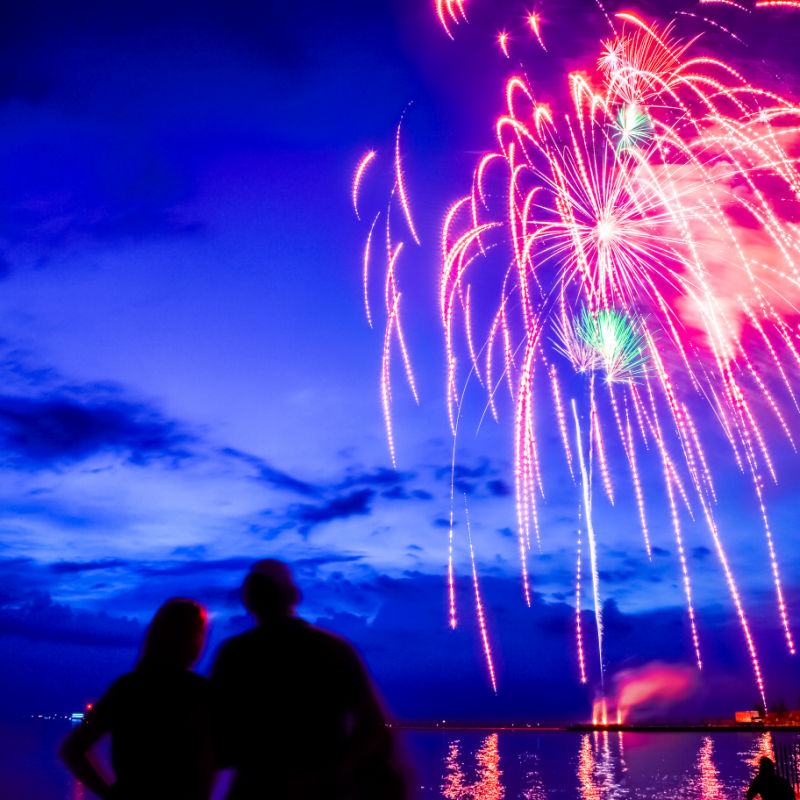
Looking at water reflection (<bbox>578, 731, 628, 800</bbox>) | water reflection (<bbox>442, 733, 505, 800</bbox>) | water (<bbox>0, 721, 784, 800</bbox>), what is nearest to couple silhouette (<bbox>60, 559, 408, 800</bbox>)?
water (<bbox>0, 721, 784, 800</bbox>)

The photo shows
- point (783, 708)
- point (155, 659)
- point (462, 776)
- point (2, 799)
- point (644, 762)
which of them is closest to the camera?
point (155, 659)

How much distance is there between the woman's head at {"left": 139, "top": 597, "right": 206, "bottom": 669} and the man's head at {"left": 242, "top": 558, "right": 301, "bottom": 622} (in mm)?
282

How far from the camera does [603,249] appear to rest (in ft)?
50.5

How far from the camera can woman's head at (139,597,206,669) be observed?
3.00 meters

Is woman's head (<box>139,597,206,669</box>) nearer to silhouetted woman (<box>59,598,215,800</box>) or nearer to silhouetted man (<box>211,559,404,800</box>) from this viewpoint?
silhouetted woman (<box>59,598,215,800</box>)

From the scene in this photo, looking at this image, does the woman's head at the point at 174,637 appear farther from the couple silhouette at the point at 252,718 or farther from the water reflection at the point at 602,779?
the water reflection at the point at 602,779

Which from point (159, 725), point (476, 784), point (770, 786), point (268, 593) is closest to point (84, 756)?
point (159, 725)

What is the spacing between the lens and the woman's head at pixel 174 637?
3000mm

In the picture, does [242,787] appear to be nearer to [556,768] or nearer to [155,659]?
[155,659]

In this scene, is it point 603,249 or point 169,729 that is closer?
point 169,729

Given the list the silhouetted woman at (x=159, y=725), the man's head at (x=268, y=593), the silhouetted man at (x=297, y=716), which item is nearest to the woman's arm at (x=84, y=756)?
the silhouetted woman at (x=159, y=725)

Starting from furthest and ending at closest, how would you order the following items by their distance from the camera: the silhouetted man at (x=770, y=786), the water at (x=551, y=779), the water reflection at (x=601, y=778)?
the water reflection at (x=601, y=778)
the water at (x=551, y=779)
the silhouetted man at (x=770, y=786)

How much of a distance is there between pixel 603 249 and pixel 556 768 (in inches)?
1718

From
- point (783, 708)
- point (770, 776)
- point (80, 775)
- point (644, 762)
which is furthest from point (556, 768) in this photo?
point (783, 708)
